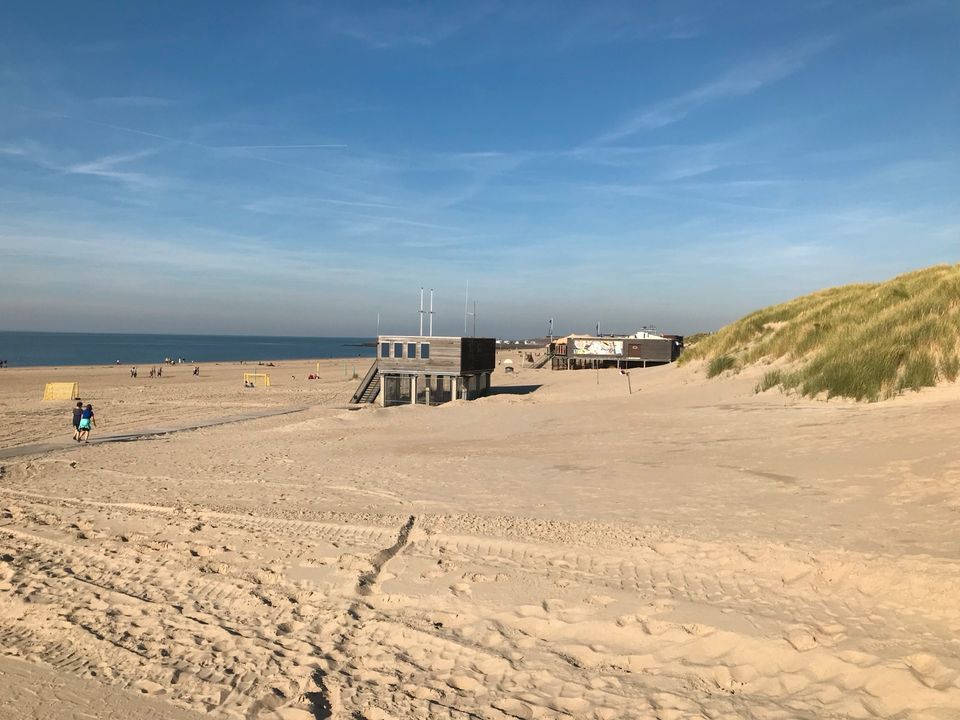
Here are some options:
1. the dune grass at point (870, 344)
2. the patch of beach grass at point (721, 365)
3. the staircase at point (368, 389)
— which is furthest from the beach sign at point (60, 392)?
the dune grass at point (870, 344)

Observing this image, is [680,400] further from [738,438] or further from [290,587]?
[290,587]

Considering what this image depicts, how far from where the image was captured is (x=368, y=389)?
3300 centimetres

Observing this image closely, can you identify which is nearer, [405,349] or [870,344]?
[870,344]

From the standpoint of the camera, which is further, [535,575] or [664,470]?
[664,470]

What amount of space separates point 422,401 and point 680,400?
509 inches

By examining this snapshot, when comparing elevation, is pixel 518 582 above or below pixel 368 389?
below

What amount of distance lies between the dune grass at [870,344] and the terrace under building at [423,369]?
36.4 ft

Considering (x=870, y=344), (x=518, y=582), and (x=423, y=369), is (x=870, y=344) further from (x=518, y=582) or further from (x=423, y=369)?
(x=423, y=369)

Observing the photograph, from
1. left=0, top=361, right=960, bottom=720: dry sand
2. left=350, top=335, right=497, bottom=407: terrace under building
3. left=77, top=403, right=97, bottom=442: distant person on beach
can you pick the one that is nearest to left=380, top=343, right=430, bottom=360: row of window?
left=350, top=335, right=497, bottom=407: terrace under building

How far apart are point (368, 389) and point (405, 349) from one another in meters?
3.66

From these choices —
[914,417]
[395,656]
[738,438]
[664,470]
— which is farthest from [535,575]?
[914,417]

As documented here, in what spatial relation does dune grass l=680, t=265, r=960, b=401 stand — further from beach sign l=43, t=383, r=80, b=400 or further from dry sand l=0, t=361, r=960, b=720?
beach sign l=43, t=383, r=80, b=400

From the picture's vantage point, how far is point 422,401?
3080 centimetres

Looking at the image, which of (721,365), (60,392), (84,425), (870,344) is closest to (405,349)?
(84,425)
